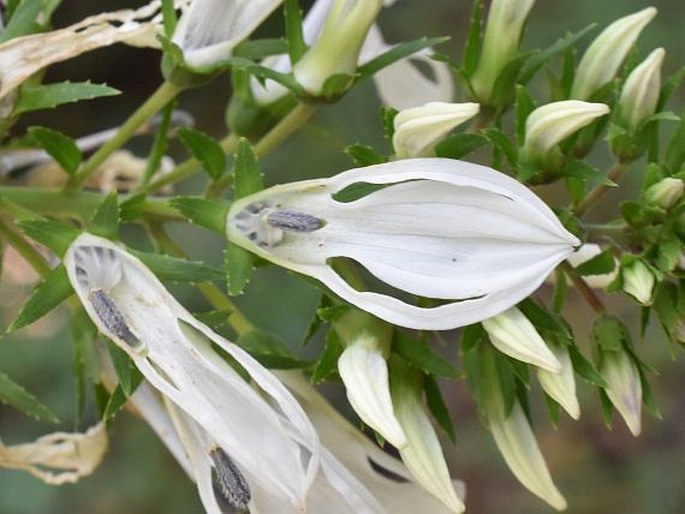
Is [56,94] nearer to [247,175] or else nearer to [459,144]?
[247,175]

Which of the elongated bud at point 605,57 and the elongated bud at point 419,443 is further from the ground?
the elongated bud at point 605,57

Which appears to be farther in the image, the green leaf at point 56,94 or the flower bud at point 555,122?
the green leaf at point 56,94

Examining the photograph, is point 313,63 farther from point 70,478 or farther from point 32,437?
point 32,437

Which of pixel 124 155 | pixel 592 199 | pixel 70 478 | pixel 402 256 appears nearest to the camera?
pixel 402 256

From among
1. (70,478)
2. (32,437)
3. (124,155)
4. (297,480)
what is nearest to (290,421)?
(297,480)

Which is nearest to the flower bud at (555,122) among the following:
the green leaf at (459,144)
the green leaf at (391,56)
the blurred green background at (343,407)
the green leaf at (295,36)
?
the green leaf at (459,144)

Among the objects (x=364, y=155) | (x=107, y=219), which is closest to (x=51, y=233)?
(x=107, y=219)

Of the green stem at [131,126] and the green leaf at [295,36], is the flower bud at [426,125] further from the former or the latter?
the green stem at [131,126]
